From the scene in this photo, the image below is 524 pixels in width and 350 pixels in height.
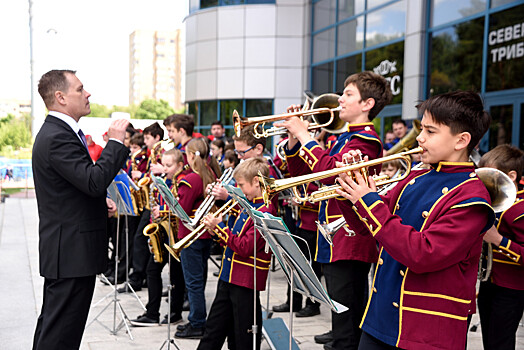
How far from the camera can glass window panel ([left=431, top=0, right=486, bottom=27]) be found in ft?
32.8

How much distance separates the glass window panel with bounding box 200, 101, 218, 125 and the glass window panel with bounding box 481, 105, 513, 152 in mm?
12467

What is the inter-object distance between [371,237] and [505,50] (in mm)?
7549

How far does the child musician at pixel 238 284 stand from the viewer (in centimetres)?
366

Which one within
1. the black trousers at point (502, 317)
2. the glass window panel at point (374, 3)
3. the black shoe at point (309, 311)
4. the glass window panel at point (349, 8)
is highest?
the glass window panel at point (349, 8)

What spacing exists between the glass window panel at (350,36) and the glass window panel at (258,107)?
13.2 feet

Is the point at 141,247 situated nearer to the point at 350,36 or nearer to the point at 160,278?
the point at 160,278

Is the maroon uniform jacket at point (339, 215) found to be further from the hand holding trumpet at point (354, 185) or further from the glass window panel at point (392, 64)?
the glass window panel at point (392, 64)

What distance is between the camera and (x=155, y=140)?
723 cm

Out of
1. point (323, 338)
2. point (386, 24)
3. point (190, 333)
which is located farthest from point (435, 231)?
point (386, 24)

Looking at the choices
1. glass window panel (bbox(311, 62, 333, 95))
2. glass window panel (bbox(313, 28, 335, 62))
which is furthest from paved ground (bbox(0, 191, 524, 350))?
glass window panel (bbox(313, 28, 335, 62))

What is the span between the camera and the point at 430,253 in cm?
207

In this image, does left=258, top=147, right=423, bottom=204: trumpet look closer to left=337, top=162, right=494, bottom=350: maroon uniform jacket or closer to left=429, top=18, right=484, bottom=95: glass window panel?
left=337, top=162, right=494, bottom=350: maroon uniform jacket

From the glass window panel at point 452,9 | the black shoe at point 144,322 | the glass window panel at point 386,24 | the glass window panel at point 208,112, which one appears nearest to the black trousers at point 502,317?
the black shoe at point 144,322

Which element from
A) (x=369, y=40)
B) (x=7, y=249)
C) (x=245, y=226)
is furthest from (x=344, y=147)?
(x=369, y=40)
